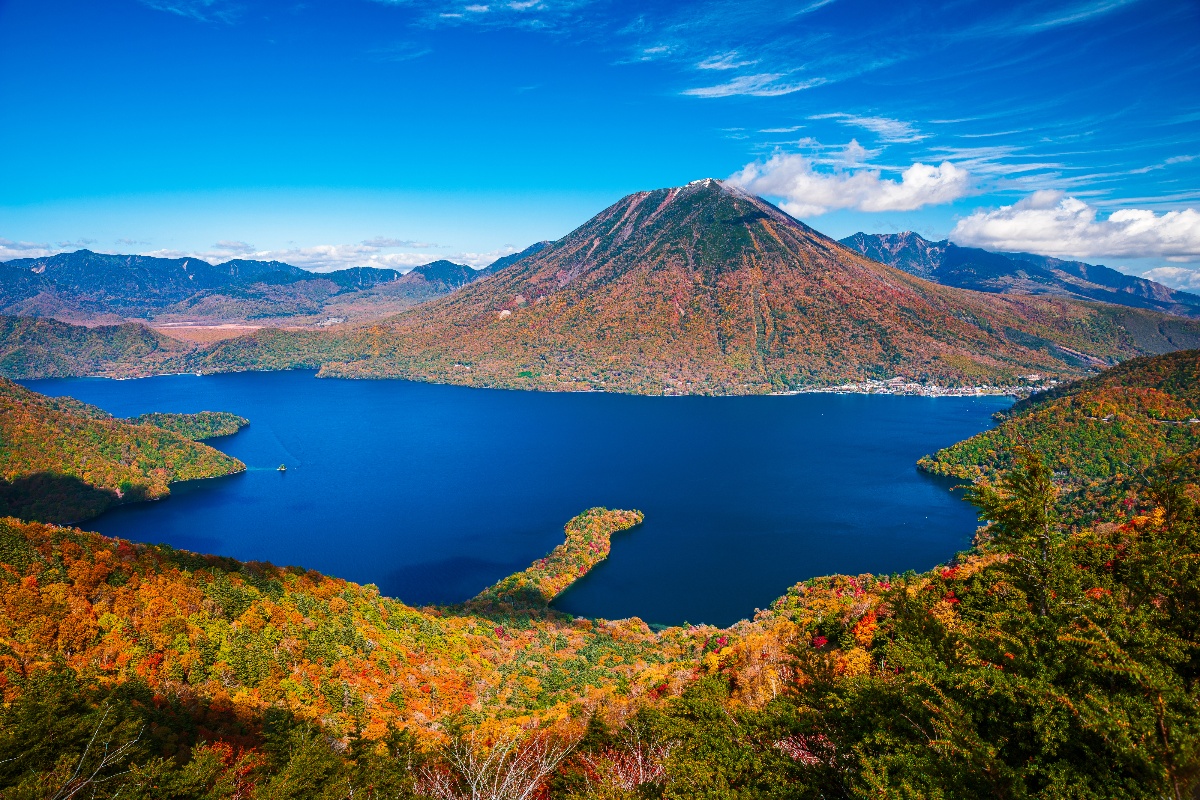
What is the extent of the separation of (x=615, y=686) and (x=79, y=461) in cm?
12058

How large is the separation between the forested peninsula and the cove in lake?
24258 millimetres

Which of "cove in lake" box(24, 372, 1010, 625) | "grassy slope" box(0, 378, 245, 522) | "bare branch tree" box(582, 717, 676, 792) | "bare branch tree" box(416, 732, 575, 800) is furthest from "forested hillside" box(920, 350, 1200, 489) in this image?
"grassy slope" box(0, 378, 245, 522)

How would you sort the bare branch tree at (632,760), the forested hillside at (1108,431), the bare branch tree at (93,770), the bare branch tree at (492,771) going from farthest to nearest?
the forested hillside at (1108,431) → the bare branch tree at (632,760) → the bare branch tree at (492,771) → the bare branch tree at (93,770)

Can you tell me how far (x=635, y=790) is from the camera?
17.6 meters

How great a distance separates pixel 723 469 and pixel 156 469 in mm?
116764

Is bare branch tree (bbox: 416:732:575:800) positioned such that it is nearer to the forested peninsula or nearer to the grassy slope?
the forested peninsula

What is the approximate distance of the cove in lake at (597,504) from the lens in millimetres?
77125

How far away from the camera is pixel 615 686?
38250mm

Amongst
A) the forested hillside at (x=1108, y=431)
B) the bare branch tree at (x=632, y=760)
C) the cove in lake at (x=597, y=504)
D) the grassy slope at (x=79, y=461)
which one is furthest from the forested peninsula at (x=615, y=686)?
the forested hillside at (x=1108, y=431)

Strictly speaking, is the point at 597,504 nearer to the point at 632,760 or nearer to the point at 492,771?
the point at 632,760

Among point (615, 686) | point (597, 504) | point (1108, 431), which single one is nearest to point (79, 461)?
point (597, 504)

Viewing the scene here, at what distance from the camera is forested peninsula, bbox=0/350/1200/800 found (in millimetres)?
13984

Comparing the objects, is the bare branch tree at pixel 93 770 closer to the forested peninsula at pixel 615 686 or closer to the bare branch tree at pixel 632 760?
the forested peninsula at pixel 615 686

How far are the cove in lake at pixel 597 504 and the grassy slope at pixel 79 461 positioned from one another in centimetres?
531
